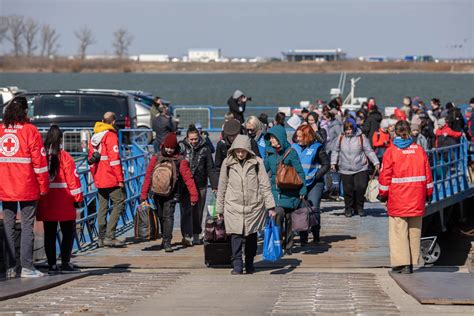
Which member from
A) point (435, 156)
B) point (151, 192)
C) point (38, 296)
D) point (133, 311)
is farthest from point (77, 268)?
point (435, 156)

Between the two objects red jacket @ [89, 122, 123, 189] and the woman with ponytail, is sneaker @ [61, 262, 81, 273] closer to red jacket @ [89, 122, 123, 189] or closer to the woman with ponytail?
the woman with ponytail

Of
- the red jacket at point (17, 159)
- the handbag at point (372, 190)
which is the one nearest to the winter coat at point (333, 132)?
the handbag at point (372, 190)

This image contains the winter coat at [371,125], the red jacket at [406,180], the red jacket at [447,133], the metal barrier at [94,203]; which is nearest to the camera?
the red jacket at [406,180]

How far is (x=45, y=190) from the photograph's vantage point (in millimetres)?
11227

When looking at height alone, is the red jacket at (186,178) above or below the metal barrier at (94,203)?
above

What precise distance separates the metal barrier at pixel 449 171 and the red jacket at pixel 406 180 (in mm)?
7080

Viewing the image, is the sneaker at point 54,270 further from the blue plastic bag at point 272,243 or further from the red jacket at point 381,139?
the red jacket at point 381,139

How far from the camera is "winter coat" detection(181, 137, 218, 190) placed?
14.6 metres

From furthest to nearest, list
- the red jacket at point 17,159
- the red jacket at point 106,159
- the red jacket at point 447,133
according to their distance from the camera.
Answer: the red jacket at point 447,133, the red jacket at point 106,159, the red jacket at point 17,159

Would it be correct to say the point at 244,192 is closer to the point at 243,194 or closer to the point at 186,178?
the point at 243,194

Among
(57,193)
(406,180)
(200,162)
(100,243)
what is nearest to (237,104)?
(200,162)

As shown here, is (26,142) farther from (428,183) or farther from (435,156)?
(435,156)

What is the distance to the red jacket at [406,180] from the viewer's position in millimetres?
11828

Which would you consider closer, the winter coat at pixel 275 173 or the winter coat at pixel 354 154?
the winter coat at pixel 275 173
